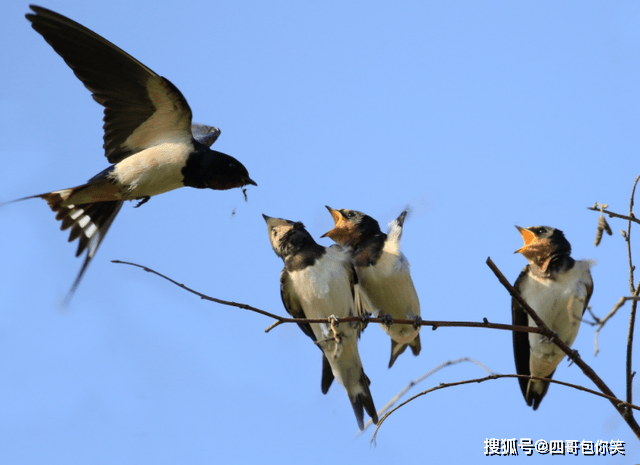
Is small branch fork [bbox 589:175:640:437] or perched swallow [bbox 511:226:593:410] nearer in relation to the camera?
small branch fork [bbox 589:175:640:437]

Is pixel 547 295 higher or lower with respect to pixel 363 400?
higher

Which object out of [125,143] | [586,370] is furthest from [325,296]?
[125,143]

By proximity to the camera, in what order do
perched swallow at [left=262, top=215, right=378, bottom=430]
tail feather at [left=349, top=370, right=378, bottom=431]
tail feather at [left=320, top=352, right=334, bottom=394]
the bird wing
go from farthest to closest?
tail feather at [left=320, top=352, right=334, bottom=394]
tail feather at [left=349, top=370, right=378, bottom=431]
the bird wing
perched swallow at [left=262, top=215, right=378, bottom=430]

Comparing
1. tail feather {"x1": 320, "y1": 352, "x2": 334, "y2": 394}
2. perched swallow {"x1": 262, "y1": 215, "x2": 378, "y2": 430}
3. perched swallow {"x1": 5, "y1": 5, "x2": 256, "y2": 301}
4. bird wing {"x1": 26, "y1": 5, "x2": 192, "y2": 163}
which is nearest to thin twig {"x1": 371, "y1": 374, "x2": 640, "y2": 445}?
perched swallow {"x1": 262, "y1": 215, "x2": 378, "y2": 430}

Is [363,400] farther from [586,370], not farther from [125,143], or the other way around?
[125,143]

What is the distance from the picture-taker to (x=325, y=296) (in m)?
5.40

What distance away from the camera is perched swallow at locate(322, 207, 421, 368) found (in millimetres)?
5483

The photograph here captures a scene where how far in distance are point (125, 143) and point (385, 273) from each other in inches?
108

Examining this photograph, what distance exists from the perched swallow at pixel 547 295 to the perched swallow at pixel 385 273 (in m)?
0.92

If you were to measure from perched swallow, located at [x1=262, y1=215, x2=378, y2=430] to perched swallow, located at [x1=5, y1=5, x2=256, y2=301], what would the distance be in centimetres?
84

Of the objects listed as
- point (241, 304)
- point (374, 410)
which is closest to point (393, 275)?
point (374, 410)

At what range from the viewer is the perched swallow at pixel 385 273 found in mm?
5483

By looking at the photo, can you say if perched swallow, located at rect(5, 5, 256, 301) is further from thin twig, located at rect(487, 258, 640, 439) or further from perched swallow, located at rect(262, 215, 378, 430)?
thin twig, located at rect(487, 258, 640, 439)

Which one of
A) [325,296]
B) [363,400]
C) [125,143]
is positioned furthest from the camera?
[125,143]
